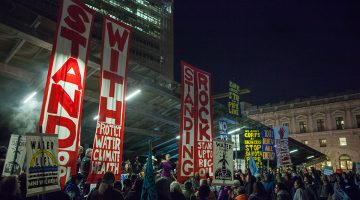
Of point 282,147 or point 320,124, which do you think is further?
point 320,124

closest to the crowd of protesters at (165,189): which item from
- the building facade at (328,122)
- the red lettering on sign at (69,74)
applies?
the red lettering on sign at (69,74)

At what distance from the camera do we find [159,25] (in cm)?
8281

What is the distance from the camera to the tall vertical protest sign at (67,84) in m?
5.73

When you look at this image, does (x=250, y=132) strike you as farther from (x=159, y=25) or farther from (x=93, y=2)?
(x=159, y=25)

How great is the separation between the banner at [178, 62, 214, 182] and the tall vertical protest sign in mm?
3778

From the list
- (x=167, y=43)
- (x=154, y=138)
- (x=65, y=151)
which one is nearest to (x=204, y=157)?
(x=65, y=151)

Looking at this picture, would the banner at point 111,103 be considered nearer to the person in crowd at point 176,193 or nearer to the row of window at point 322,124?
the person in crowd at point 176,193

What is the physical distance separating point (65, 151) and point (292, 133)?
5208 cm

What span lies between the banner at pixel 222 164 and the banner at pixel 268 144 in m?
9.07

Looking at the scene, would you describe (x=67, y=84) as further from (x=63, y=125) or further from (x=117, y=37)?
(x=117, y=37)

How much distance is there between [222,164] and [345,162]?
47.1 m

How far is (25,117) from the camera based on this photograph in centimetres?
1230

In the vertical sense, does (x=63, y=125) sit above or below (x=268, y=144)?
below

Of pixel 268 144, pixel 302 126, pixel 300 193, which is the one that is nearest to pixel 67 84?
pixel 300 193
